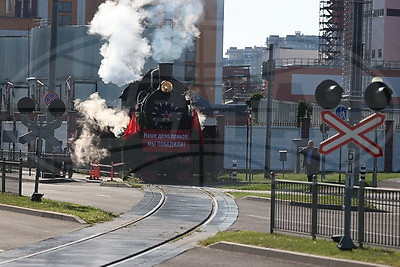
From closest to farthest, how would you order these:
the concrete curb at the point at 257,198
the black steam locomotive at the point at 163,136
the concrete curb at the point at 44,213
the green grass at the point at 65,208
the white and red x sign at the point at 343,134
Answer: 1. the white and red x sign at the point at 343,134
2. the concrete curb at the point at 44,213
3. the green grass at the point at 65,208
4. the concrete curb at the point at 257,198
5. the black steam locomotive at the point at 163,136

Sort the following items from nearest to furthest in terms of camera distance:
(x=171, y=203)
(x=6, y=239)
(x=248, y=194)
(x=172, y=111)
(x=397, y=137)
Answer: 1. (x=6, y=239)
2. (x=171, y=203)
3. (x=248, y=194)
4. (x=172, y=111)
5. (x=397, y=137)

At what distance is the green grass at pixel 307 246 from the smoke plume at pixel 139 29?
31327 millimetres

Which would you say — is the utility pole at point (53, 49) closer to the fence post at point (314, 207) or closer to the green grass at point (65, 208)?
the green grass at point (65, 208)

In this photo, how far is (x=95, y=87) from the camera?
73750mm

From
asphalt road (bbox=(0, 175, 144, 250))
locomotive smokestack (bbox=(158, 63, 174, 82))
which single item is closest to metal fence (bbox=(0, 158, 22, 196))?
asphalt road (bbox=(0, 175, 144, 250))

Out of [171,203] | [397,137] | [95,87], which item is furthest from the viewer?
[95,87]

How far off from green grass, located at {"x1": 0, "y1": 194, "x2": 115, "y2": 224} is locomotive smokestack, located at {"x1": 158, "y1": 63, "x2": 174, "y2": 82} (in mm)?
14678

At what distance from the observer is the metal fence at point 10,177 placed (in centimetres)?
2434

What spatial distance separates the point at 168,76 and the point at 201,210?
54.5 feet

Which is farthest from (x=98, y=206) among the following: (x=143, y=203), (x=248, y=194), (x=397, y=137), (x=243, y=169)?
(x=397, y=137)

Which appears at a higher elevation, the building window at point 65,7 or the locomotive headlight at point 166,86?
the building window at point 65,7

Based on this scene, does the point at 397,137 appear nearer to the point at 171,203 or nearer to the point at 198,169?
the point at 198,169

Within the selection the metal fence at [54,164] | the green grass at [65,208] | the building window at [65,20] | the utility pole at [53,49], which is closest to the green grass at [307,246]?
the green grass at [65,208]

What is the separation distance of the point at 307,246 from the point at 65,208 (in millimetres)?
8303
